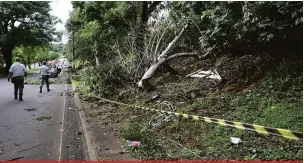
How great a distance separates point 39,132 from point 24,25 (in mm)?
29214

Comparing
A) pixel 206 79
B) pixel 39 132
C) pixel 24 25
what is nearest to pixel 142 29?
pixel 206 79

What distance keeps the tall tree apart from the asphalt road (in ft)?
76.6

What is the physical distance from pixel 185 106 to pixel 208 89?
3.99 feet

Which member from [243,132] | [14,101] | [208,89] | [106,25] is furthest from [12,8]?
[243,132]

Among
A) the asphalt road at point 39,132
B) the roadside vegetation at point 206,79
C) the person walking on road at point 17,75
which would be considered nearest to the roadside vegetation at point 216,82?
the roadside vegetation at point 206,79

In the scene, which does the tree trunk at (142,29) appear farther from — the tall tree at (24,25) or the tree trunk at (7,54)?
the tree trunk at (7,54)

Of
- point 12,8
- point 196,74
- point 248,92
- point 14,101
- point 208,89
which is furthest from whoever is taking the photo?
point 12,8

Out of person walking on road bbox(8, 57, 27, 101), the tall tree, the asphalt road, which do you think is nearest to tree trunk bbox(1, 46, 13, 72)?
the tall tree

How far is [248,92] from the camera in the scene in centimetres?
712

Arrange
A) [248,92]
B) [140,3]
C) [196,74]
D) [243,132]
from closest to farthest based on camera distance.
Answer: [243,132] → [248,92] → [196,74] → [140,3]

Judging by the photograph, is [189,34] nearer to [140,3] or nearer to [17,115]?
[140,3]

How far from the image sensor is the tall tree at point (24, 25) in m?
30.6

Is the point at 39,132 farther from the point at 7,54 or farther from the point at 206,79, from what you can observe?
the point at 7,54

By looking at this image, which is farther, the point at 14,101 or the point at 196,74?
the point at 14,101
